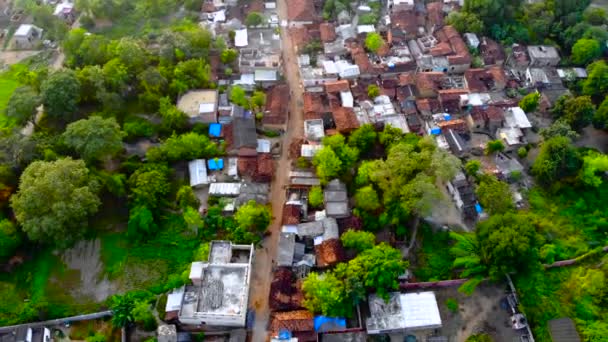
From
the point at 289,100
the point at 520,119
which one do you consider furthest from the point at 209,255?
the point at 520,119

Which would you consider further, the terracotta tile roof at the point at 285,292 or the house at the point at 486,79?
the house at the point at 486,79

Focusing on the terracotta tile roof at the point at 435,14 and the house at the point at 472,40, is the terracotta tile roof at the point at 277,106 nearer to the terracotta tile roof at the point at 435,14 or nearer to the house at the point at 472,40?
the terracotta tile roof at the point at 435,14

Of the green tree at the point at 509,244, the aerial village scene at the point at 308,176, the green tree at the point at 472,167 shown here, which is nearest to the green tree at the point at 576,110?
the aerial village scene at the point at 308,176

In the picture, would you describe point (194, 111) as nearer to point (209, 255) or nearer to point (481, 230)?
point (209, 255)

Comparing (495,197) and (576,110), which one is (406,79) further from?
(495,197)

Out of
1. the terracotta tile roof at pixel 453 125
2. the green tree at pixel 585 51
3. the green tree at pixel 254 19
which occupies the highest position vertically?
the green tree at pixel 254 19

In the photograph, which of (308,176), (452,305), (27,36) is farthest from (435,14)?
(27,36)
